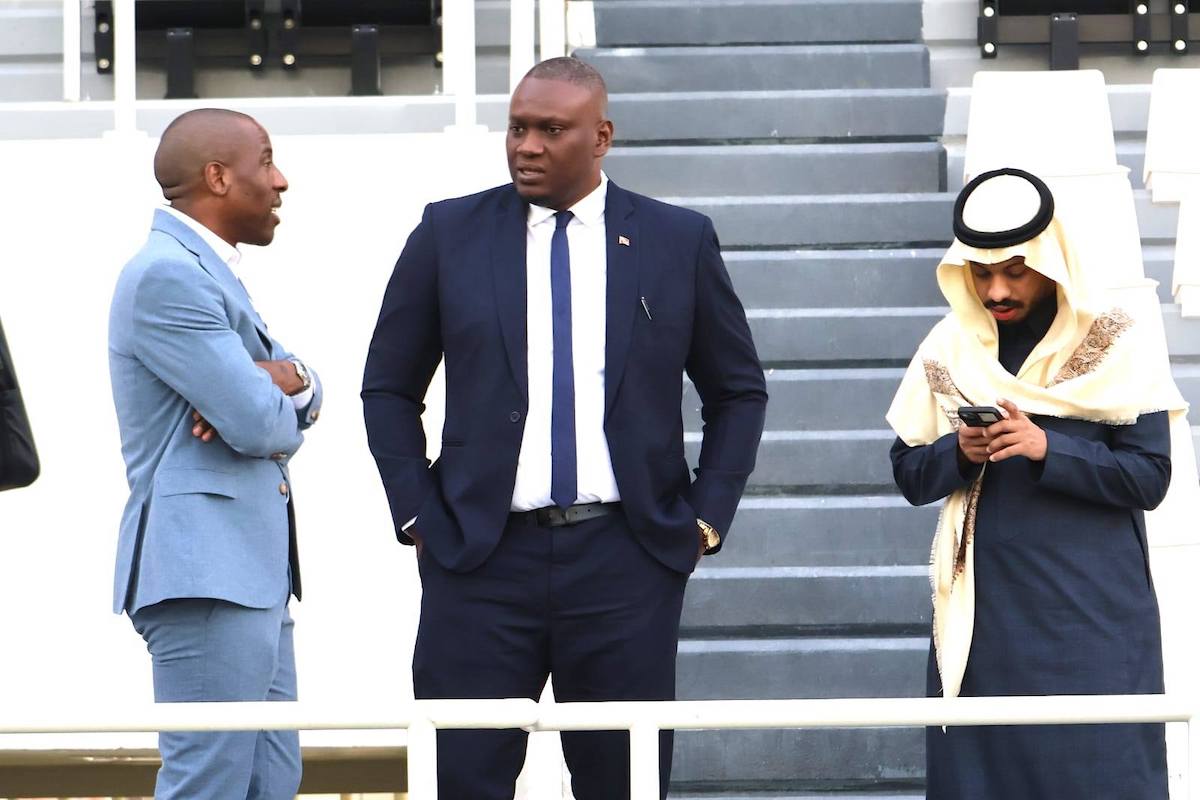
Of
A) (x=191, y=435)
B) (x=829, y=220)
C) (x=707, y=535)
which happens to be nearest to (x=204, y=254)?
(x=191, y=435)

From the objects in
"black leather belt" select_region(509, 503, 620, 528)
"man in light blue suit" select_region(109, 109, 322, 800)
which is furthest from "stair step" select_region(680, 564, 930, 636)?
"black leather belt" select_region(509, 503, 620, 528)

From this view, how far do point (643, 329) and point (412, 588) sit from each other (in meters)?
2.23

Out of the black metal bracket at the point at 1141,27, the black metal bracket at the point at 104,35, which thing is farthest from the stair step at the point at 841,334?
the black metal bracket at the point at 104,35

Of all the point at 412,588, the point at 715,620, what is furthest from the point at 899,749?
the point at 412,588

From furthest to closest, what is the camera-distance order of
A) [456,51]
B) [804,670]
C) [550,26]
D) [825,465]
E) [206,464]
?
[550,26] < [825,465] < [456,51] < [804,670] < [206,464]

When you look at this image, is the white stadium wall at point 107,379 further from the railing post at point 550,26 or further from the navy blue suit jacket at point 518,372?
the navy blue suit jacket at point 518,372

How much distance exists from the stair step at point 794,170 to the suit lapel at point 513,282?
3.23m

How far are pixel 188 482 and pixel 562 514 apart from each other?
0.77 metres

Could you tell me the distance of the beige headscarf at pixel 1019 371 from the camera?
410 centimetres

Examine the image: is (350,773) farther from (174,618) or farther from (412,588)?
(174,618)

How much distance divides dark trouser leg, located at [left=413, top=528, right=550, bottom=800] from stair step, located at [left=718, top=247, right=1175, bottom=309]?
311cm

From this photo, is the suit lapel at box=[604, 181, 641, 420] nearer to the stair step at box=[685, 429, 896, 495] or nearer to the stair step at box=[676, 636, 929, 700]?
the stair step at box=[676, 636, 929, 700]

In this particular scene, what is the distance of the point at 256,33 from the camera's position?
875cm

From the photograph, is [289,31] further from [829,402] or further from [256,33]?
[829,402]
